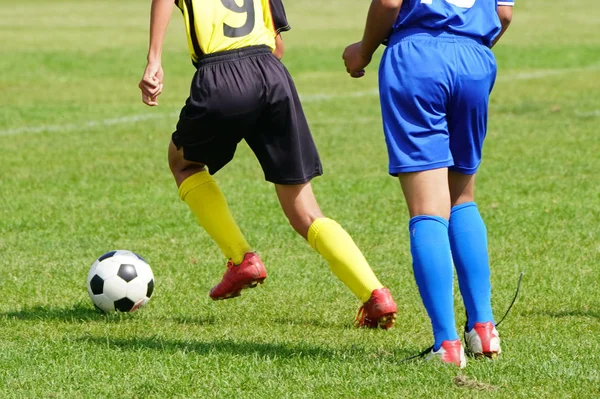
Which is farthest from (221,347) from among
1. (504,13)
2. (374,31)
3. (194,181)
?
(504,13)

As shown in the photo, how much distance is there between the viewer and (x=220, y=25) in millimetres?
5031

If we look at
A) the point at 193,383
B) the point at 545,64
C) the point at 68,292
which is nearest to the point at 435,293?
the point at 193,383

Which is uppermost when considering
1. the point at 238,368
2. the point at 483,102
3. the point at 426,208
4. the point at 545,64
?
the point at 483,102

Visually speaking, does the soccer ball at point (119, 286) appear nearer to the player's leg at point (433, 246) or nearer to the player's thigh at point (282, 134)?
the player's thigh at point (282, 134)

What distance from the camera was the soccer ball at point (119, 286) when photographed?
18.4ft

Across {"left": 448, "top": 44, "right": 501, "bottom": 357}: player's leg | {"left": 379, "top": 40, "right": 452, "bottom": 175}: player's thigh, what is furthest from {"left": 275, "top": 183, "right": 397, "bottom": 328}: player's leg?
{"left": 379, "top": 40, "right": 452, "bottom": 175}: player's thigh

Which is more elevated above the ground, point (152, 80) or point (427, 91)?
point (427, 91)

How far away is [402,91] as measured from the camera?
4.26 m

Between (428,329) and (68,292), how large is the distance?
2117 millimetres

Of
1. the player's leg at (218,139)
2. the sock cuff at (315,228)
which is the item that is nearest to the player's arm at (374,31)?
the player's leg at (218,139)

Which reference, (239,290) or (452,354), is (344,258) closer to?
(239,290)

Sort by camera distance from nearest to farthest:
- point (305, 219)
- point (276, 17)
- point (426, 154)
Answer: point (426, 154) → point (305, 219) → point (276, 17)

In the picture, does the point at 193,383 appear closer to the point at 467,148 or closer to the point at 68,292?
the point at 467,148

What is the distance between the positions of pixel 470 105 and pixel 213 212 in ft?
5.61
